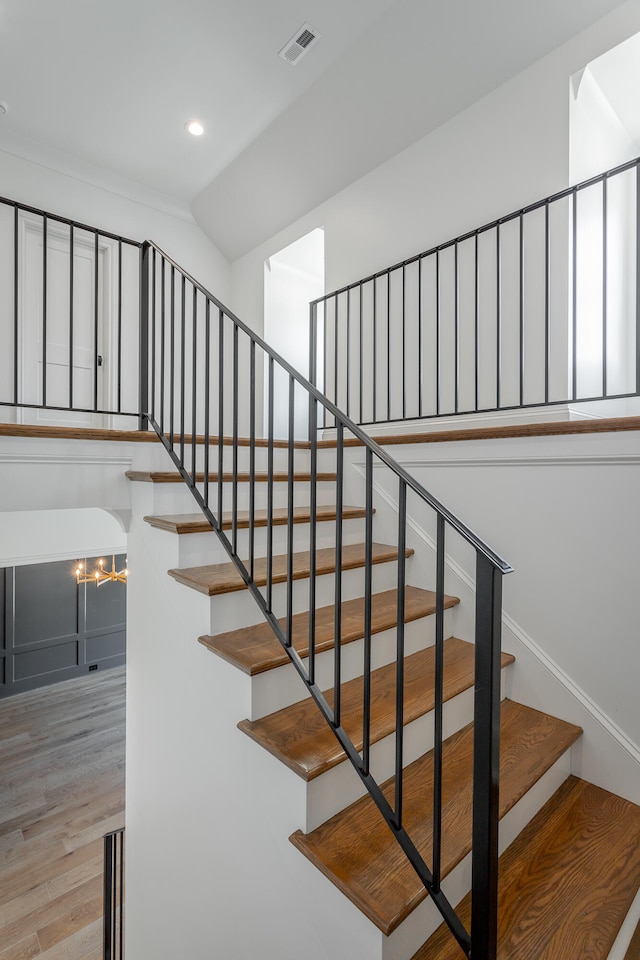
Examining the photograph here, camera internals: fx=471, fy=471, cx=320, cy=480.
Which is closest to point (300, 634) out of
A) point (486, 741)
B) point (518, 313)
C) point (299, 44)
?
point (486, 741)

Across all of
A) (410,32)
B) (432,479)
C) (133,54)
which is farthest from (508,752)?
(133,54)

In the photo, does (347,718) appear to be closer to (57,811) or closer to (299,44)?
(299,44)

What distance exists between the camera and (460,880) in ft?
4.23

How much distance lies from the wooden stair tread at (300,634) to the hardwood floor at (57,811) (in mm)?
3555

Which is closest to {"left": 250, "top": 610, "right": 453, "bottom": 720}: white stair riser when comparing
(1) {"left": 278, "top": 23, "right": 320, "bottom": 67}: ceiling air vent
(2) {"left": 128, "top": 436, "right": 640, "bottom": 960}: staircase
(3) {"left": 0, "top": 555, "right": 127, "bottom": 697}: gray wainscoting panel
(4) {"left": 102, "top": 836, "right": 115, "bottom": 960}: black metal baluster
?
(2) {"left": 128, "top": 436, "right": 640, "bottom": 960}: staircase

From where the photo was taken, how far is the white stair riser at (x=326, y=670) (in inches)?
60.1

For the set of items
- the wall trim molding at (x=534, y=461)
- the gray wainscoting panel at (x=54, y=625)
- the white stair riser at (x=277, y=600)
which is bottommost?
the gray wainscoting panel at (x=54, y=625)

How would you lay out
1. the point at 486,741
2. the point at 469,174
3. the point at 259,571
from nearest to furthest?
the point at 486,741
the point at 259,571
the point at 469,174

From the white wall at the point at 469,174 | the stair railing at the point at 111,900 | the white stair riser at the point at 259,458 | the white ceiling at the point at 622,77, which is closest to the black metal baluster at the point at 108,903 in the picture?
the stair railing at the point at 111,900

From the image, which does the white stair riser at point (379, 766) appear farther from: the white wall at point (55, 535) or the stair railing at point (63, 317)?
the stair railing at point (63, 317)

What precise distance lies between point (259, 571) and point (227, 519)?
0.88 ft

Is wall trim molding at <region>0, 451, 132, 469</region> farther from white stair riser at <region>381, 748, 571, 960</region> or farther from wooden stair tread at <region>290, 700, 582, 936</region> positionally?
white stair riser at <region>381, 748, 571, 960</region>

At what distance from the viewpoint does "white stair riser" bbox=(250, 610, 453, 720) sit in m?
1.53

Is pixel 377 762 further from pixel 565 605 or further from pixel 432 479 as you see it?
pixel 432 479
